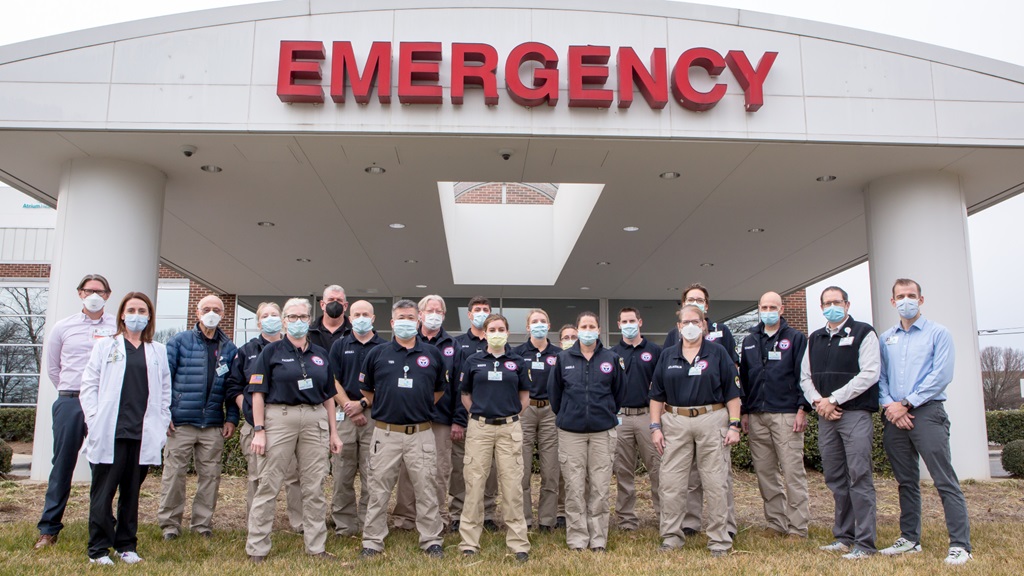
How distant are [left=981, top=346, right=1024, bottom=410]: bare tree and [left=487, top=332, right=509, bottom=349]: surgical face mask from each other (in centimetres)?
4552

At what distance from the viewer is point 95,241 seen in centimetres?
953

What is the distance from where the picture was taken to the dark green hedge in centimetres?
1702

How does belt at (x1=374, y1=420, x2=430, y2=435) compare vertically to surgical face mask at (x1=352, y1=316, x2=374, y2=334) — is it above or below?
below

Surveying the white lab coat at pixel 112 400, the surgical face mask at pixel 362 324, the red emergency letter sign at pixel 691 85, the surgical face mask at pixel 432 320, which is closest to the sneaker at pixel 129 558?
the white lab coat at pixel 112 400

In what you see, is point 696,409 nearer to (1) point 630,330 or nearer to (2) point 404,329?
(1) point 630,330

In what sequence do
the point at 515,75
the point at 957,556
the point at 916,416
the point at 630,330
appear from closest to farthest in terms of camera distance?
the point at 957,556 < the point at 916,416 < the point at 630,330 < the point at 515,75

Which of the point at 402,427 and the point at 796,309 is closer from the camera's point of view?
the point at 402,427

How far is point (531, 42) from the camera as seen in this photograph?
9062 millimetres

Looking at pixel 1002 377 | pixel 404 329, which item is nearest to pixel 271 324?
Answer: pixel 404 329

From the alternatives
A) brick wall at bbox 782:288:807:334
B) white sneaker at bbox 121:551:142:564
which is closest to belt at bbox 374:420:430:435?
white sneaker at bbox 121:551:142:564

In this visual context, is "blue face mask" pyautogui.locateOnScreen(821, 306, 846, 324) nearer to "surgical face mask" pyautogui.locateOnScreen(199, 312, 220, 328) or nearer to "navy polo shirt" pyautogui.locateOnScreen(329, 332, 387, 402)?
"navy polo shirt" pyautogui.locateOnScreen(329, 332, 387, 402)

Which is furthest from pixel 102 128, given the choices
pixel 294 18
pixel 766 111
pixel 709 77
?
pixel 766 111

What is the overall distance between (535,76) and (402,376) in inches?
178

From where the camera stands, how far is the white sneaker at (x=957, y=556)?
205 inches
